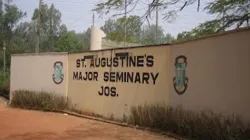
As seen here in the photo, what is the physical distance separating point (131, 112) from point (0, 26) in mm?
48925

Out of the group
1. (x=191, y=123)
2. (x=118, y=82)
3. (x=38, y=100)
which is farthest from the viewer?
(x=38, y=100)

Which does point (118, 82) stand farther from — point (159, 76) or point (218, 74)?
point (218, 74)

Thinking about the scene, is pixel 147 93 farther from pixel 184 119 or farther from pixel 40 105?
pixel 40 105

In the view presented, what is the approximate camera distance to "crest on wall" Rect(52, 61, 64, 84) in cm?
1659

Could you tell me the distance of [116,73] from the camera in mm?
13273

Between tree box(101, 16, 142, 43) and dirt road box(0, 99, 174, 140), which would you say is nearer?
dirt road box(0, 99, 174, 140)

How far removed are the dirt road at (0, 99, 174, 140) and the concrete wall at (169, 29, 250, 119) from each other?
1.32 metres

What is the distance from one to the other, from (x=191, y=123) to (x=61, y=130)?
150 inches

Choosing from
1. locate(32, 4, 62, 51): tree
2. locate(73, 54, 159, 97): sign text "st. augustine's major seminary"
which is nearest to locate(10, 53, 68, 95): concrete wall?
locate(73, 54, 159, 97): sign text "st. augustine's major seminary"

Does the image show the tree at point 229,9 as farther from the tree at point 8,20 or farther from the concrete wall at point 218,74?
the tree at point 8,20

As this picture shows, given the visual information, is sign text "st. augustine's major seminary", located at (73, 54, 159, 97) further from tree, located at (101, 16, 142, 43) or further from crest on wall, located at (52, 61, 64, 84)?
tree, located at (101, 16, 142, 43)

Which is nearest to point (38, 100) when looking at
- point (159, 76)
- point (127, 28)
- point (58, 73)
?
point (58, 73)

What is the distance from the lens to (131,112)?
12.0m

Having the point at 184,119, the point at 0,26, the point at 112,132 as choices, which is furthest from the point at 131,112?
the point at 0,26
